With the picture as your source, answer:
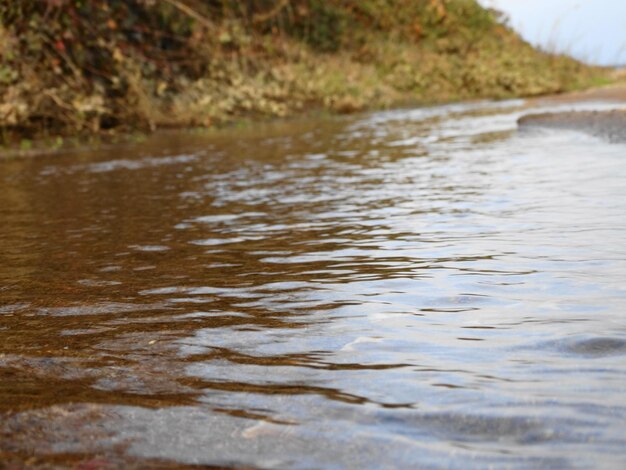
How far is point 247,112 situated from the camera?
659 inches

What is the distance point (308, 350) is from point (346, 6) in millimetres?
A: 22626

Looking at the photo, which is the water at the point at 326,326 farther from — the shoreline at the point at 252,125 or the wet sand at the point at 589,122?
the shoreline at the point at 252,125

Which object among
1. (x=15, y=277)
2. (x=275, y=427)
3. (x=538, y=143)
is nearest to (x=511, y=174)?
(x=538, y=143)

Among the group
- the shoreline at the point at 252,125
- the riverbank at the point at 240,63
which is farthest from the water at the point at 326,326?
the riverbank at the point at 240,63

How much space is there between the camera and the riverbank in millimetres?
13188

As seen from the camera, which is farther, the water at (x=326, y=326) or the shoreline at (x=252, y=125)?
the shoreline at (x=252, y=125)

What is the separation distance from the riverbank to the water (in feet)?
22.8

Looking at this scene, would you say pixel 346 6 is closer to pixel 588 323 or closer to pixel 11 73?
pixel 11 73

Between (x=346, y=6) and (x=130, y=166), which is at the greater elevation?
(x=346, y=6)

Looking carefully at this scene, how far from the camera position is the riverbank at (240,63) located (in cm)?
1319

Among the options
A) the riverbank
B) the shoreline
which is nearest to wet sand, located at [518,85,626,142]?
the shoreline

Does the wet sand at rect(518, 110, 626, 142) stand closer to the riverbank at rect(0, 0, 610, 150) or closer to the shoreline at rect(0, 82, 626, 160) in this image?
the shoreline at rect(0, 82, 626, 160)

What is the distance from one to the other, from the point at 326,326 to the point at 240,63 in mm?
15447

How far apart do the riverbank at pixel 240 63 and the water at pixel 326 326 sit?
22.8 ft
